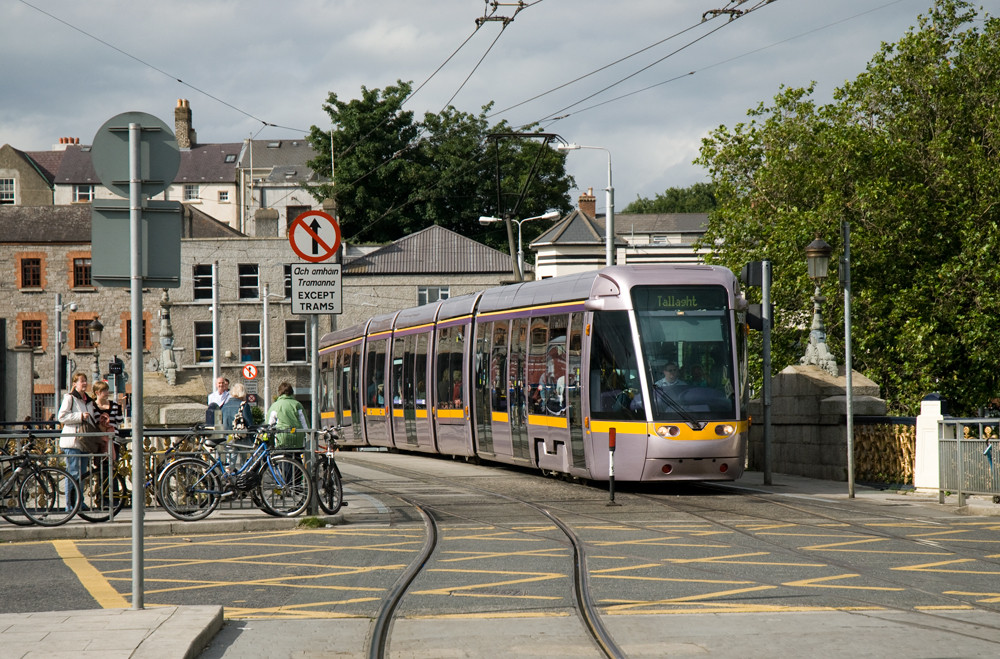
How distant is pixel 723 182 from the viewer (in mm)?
40094

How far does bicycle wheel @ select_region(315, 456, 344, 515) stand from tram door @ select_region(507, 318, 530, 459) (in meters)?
6.17

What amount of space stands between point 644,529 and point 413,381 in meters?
13.7

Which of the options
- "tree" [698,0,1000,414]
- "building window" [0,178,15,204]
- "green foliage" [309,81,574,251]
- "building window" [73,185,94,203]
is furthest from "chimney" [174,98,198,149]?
"tree" [698,0,1000,414]

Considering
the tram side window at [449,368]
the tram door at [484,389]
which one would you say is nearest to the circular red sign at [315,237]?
the tram door at [484,389]

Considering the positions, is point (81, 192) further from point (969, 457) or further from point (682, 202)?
point (969, 457)

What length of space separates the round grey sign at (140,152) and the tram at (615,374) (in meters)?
9.49

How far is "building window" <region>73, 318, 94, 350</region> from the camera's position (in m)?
66.3

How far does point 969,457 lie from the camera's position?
15.8 m

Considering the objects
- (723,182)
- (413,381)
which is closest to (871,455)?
(413,381)

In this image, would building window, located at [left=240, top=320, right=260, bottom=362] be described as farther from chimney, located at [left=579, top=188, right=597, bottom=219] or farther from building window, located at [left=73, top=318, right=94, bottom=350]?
chimney, located at [left=579, top=188, right=597, bottom=219]

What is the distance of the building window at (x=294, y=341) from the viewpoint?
65.4 m

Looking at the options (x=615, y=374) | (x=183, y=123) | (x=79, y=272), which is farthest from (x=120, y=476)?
(x=183, y=123)

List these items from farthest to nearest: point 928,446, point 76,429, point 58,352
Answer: point 58,352
point 928,446
point 76,429

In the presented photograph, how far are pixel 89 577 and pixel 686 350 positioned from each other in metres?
9.30
